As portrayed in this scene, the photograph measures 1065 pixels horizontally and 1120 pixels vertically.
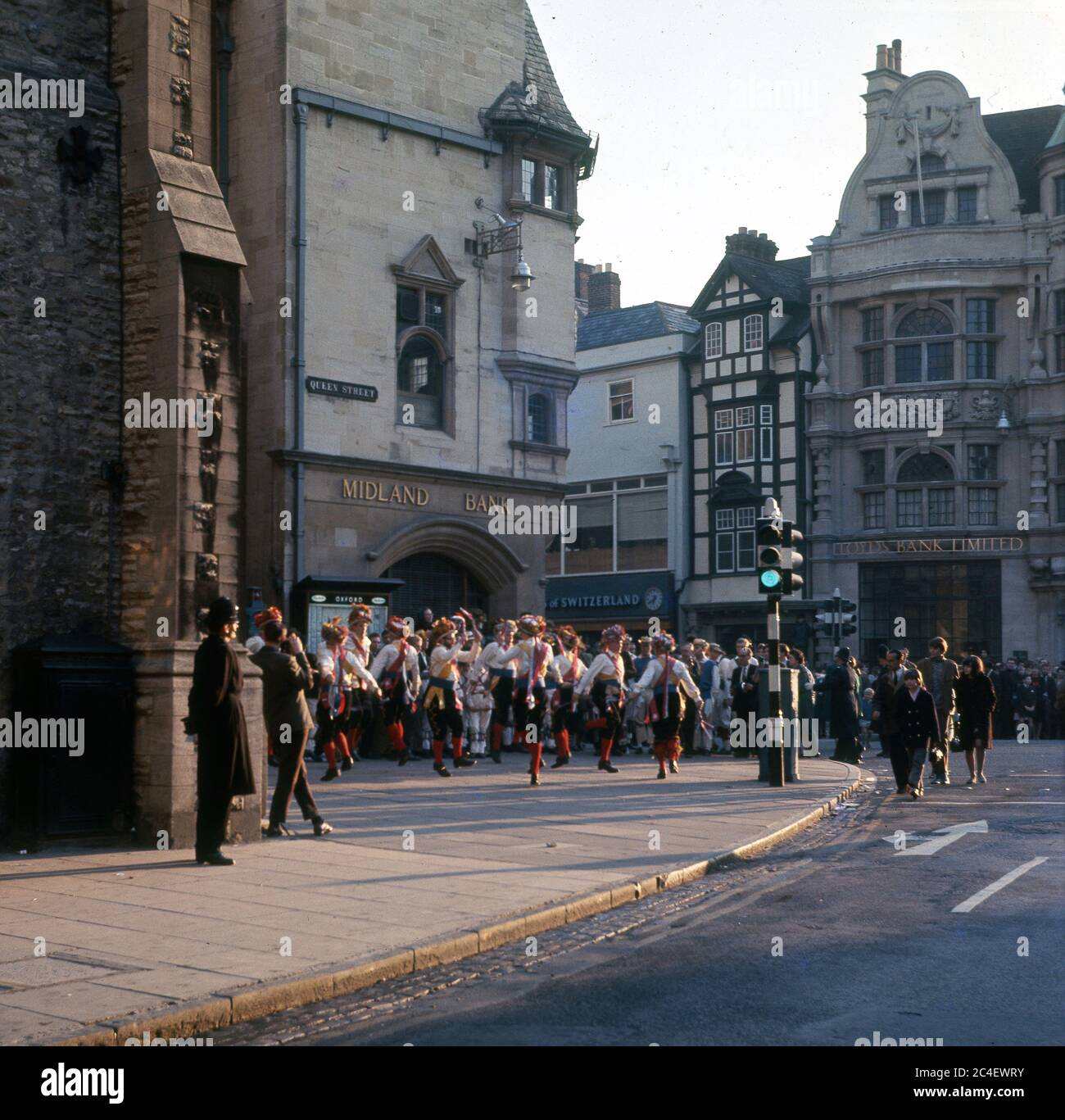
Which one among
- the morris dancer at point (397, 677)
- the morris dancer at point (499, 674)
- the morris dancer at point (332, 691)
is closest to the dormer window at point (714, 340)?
the morris dancer at point (499, 674)

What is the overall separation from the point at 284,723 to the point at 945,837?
5944 mm

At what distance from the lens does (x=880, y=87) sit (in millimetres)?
49625

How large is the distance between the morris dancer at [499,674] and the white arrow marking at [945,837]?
300 inches

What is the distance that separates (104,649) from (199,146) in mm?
4552

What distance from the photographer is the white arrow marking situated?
1265cm

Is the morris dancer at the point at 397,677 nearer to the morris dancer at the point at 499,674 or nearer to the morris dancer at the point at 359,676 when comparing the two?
the morris dancer at the point at 359,676

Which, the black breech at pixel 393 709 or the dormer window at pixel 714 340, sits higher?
the dormer window at pixel 714 340

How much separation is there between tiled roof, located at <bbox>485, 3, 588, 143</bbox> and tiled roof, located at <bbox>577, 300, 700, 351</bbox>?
18452 mm

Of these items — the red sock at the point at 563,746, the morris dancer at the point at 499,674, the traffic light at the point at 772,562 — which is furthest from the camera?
the red sock at the point at 563,746

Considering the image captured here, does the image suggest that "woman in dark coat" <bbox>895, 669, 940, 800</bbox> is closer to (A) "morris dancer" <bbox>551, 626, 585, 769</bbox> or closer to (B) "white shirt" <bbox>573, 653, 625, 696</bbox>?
(B) "white shirt" <bbox>573, 653, 625, 696</bbox>

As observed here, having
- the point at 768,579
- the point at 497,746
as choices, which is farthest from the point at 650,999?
the point at 497,746

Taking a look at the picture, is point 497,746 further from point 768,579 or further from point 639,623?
point 639,623

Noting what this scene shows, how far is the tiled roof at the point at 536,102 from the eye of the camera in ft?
103

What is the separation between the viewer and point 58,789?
12.1 m
